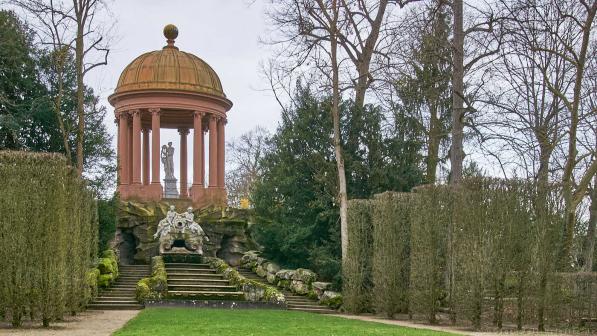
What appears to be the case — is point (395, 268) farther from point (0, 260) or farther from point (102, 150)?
point (102, 150)

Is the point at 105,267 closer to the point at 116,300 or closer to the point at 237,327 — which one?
the point at 116,300

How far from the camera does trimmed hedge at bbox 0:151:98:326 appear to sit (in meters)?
16.9

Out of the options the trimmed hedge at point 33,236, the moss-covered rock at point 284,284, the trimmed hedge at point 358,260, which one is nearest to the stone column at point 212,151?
the moss-covered rock at point 284,284

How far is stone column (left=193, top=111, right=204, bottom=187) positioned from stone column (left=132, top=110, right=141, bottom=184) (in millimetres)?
2870

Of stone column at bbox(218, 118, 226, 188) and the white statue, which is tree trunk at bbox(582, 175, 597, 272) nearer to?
stone column at bbox(218, 118, 226, 188)

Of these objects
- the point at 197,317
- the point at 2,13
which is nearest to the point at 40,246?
the point at 197,317

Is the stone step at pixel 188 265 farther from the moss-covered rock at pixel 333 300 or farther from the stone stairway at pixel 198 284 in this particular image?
the moss-covered rock at pixel 333 300

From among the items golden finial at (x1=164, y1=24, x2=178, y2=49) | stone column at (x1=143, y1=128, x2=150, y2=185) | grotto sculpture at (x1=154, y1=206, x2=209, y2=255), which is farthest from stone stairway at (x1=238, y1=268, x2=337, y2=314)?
golden finial at (x1=164, y1=24, x2=178, y2=49)

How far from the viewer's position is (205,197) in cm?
4162

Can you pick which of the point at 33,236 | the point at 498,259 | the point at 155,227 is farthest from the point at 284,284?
the point at 33,236

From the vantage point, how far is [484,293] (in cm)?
1970

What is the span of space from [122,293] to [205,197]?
14.7 m

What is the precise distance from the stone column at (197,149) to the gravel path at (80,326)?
2026 cm

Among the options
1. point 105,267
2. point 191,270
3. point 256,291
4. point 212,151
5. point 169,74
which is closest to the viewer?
point 256,291
